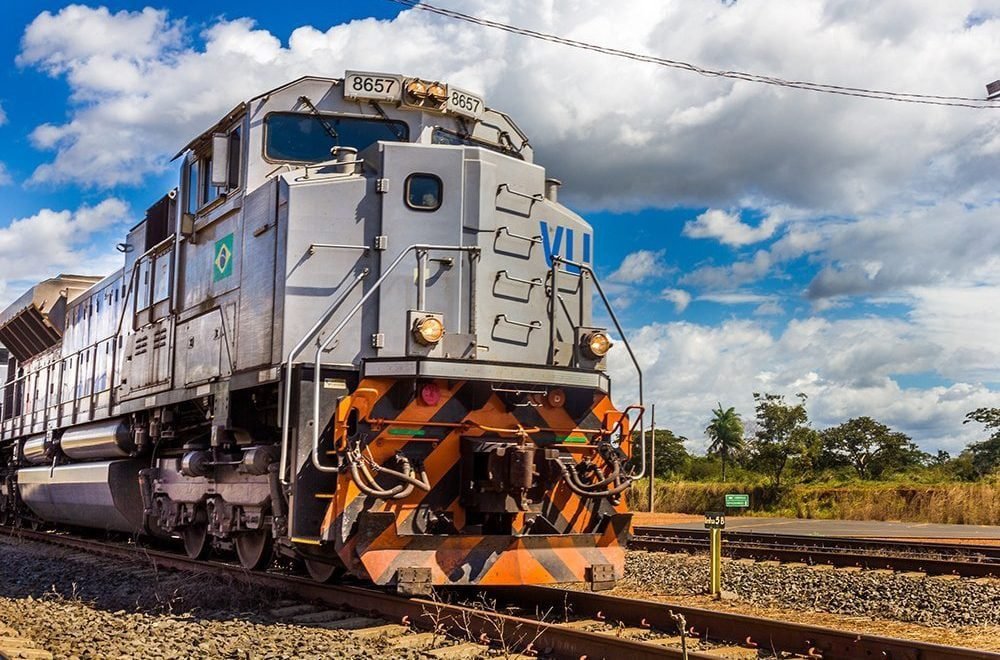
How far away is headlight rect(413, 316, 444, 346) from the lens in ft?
21.4

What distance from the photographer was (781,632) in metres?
5.36

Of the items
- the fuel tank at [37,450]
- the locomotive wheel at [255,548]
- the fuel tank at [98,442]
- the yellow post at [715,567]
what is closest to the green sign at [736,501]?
the yellow post at [715,567]

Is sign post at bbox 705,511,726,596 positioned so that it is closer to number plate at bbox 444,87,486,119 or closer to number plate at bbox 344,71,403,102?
number plate at bbox 444,87,486,119

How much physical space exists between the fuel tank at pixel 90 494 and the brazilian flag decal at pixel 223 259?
10.0 ft

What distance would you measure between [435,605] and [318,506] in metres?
1.01

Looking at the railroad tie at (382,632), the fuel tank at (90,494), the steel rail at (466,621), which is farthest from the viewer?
the fuel tank at (90,494)

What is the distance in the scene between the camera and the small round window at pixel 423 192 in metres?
7.13

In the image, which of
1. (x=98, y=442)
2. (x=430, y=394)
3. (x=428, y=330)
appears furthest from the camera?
(x=98, y=442)

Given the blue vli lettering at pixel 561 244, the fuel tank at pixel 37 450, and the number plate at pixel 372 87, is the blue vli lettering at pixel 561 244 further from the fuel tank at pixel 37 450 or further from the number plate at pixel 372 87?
the fuel tank at pixel 37 450

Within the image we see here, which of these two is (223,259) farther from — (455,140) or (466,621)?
(466,621)

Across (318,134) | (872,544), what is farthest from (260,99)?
(872,544)

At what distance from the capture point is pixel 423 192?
7152 millimetres

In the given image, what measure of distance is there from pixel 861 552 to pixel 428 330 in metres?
7.13

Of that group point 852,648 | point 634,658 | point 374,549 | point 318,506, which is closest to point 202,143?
point 318,506
